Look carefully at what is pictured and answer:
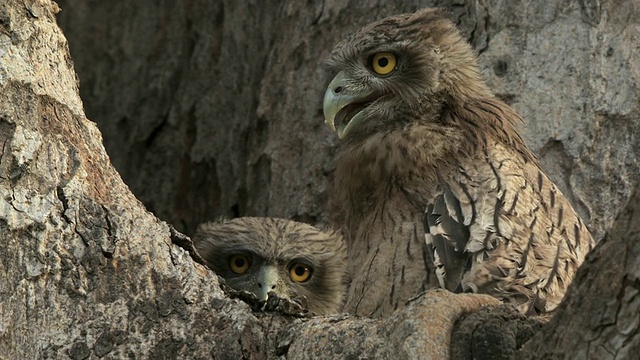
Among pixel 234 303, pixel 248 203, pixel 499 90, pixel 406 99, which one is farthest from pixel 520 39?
pixel 234 303

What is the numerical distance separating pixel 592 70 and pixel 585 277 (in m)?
2.49

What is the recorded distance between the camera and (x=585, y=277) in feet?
8.47

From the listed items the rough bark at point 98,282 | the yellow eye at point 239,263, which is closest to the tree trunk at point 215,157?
the rough bark at point 98,282

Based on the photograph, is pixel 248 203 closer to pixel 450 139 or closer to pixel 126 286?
pixel 450 139

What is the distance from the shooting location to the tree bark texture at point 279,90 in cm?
487

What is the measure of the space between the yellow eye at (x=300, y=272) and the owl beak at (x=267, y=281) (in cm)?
17

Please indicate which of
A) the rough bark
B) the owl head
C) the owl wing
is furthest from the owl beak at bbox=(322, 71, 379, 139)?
the rough bark

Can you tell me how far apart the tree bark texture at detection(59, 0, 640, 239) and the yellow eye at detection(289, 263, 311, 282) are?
570mm

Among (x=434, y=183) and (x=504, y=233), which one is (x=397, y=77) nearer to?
(x=434, y=183)

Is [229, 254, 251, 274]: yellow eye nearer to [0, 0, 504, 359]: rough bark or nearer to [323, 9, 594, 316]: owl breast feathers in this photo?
[323, 9, 594, 316]: owl breast feathers

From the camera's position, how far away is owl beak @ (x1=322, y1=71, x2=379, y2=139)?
15.1ft

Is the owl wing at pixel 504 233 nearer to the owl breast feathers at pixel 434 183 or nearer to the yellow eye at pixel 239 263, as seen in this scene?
the owl breast feathers at pixel 434 183

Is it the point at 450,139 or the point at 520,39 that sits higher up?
the point at 520,39

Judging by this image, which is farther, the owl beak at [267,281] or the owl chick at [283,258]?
the owl chick at [283,258]
